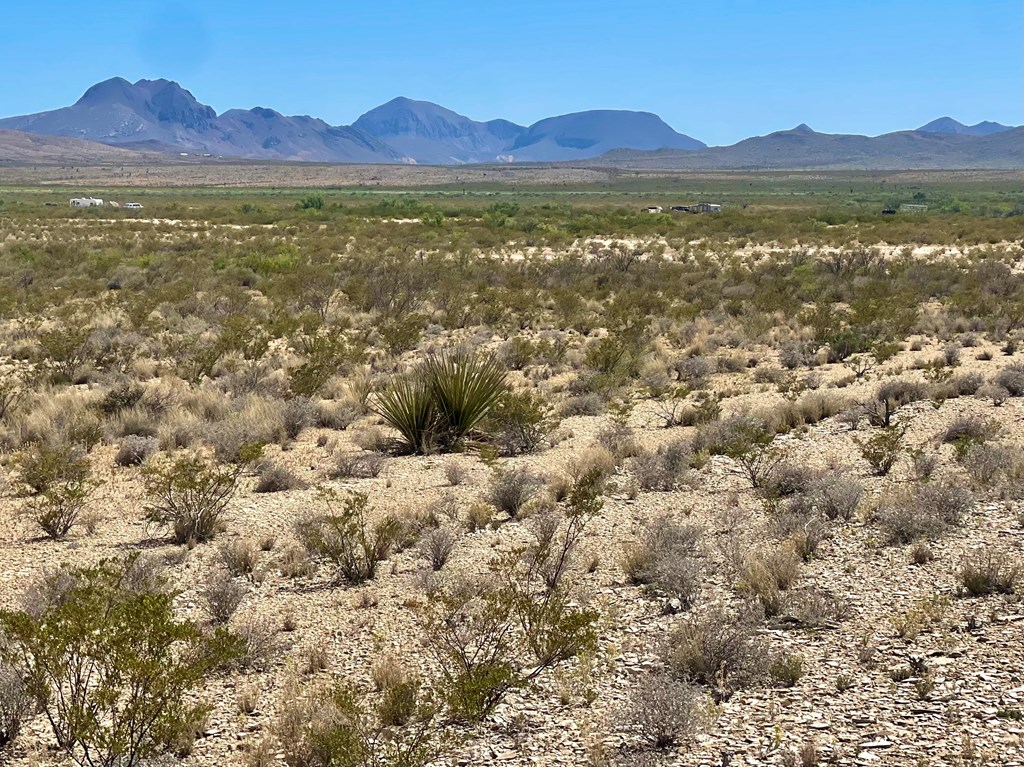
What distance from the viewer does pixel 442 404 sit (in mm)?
12500

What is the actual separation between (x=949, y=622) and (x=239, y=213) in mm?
58958

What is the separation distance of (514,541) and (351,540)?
152 cm

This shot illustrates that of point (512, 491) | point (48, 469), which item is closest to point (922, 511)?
point (512, 491)

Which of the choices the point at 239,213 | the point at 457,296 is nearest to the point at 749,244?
the point at 457,296

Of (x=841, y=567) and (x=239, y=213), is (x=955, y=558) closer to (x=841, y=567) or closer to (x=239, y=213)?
(x=841, y=567)

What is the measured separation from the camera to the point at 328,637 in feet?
22.5

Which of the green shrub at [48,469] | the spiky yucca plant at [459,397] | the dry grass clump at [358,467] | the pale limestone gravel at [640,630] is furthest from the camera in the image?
the spiky yucca plant at [459,397]

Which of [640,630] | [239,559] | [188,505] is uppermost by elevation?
[188,505]

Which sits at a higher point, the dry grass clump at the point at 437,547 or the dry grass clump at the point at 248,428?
the dry grass clump at the point at 248,428

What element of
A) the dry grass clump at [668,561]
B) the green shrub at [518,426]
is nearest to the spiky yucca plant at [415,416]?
the green shrub at [518,426]

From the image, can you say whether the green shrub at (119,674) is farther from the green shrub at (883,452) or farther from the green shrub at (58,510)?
→ the green shrub at (883,452)

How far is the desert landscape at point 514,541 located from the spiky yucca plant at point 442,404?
0.05m

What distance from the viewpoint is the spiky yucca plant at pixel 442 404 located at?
1218 cm

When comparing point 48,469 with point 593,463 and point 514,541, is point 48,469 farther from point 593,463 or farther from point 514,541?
point 593,463
